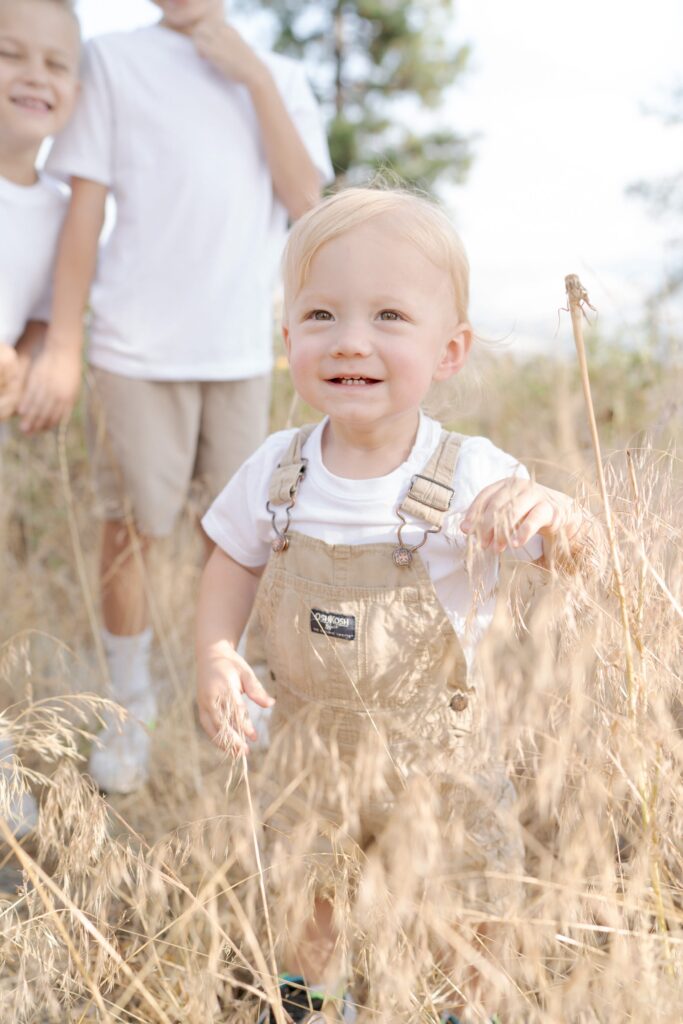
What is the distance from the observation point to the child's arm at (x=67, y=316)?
84.4 inches

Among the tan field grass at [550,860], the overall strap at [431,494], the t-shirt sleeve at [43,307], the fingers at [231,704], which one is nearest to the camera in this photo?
the tan field grass at [550,860]

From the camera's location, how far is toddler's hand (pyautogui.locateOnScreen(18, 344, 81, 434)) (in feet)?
7.02

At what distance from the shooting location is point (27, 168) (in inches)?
86.5

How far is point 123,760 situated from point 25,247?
118cm

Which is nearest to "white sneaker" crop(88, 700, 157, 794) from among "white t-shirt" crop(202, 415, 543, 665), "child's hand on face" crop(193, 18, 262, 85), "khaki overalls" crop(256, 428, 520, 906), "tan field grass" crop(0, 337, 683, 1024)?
"tan field grass" crop(0, 337, 683, 1024)

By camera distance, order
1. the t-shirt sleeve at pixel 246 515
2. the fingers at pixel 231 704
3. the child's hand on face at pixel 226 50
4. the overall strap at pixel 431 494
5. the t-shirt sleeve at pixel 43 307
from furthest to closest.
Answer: the t-shirt sleeve at pixel 43 307, the child's hand on face at pixel 226 50, the t-shirt sleeve at pixel 246 515, the overall strap at pixel 431 494, the fingers at pixel 231 704

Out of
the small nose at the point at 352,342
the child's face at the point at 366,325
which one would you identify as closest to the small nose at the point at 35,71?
the child's face at the point at 366,325

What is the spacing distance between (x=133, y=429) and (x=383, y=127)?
1021cm

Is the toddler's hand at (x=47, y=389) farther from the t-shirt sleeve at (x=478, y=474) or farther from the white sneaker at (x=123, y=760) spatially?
the t-shirt sleeve at (x=478, y=474)

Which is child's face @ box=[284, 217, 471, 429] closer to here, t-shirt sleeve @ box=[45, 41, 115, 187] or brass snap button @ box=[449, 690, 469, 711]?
brass snap button @ box=[449, 690, 469, 711]

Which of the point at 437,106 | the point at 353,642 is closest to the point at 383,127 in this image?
the point at 437,106

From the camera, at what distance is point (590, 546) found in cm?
121

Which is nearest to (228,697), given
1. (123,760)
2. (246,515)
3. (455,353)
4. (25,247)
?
(246,515)

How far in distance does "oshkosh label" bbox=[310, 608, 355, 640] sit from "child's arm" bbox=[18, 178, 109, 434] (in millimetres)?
1013
